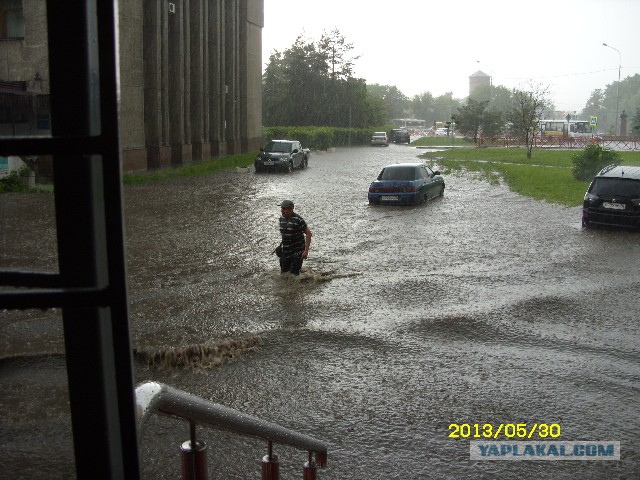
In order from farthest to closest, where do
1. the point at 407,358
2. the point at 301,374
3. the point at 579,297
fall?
the point at 579,297, the point at 407,358, the point at 301,374

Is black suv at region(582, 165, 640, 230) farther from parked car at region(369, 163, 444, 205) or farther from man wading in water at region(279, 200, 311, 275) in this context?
man wading in water at region(279, 200, 311, 275)

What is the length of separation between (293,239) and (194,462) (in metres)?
9.86

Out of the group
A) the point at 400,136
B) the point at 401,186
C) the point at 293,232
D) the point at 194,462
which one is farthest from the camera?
the point at 400,136

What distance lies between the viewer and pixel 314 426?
6.64 metres

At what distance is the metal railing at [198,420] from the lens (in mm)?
1946

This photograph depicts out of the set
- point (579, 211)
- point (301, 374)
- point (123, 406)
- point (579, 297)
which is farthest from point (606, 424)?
point (579, 211)

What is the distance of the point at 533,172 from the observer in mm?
35938

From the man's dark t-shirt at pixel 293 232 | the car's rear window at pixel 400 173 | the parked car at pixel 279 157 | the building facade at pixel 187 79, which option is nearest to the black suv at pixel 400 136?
the building facade at pixel 187 79

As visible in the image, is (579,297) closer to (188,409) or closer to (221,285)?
(221,285)

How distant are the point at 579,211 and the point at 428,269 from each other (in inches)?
418

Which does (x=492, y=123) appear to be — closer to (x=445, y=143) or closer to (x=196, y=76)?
(x=445, y=143)

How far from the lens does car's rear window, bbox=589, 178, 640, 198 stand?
1803 cm

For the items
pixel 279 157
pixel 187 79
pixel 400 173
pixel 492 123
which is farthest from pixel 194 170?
pixel 492 123

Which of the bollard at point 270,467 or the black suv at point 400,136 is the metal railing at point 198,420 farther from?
the black suv at point 400,136
